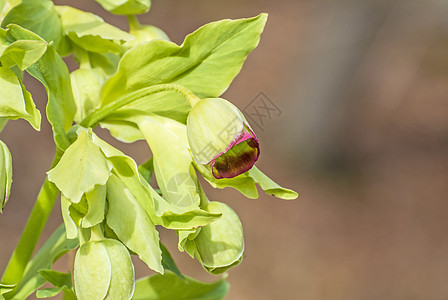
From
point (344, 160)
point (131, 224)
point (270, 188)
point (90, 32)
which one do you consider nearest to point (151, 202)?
point (131, 224)

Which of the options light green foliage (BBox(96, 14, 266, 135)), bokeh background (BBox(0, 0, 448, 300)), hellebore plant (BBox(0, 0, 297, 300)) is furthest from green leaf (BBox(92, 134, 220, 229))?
bokeh background (BBox(0, 0, 448, 300))

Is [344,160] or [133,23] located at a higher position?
[133,23]

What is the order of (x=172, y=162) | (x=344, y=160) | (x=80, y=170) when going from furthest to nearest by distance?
(x=344, y=160) < (x=172, y=162) < (x=80, y=170)

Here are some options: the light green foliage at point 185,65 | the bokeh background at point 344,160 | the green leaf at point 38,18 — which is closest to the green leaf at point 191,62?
the light green foliage at point 185,65

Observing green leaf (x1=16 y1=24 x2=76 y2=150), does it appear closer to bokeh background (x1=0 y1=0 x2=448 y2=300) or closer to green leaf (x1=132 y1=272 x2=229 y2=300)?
green leaf (x1=132 y1=272 x2=229 y2=300)

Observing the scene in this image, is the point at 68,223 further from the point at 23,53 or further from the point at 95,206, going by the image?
the point at 23,53

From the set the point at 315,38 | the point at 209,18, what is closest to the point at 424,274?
the point at 315,38
